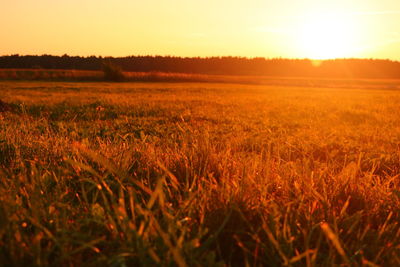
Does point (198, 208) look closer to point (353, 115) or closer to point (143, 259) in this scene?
point (143, 259)

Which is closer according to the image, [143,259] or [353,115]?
[143,259]

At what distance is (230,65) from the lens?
114 m

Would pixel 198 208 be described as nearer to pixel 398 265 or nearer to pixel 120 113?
pixel 398 265

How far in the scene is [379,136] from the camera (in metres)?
6.68

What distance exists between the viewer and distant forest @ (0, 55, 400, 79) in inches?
3925

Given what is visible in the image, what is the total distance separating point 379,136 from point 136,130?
4.36 metres

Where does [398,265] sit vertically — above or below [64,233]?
below

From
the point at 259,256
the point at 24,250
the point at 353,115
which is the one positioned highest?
the point at 24,250

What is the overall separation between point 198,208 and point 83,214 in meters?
0.53

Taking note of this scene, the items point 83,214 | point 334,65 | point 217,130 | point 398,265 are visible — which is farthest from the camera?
point 334,65

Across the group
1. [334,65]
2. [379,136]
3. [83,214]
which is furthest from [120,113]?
[334,65]

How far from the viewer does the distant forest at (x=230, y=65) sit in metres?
99.7

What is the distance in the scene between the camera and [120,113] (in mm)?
10172

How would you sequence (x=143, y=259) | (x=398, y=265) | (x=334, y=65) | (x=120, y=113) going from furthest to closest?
(x=334, y=65) < (x=120, y=113) < (x=398, y=265) < (x=143, y=259)
